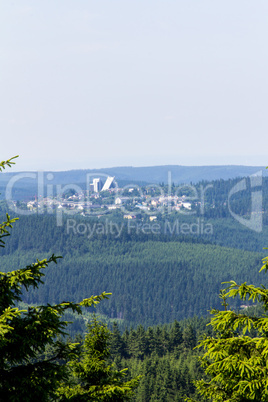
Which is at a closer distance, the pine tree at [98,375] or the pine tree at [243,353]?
the pine tree at [243,353]

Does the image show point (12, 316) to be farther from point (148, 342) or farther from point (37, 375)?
point (148, 342)

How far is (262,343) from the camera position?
51.1ft

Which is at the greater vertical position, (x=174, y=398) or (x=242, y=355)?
(x=242, y=355)

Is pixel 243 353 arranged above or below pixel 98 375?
above

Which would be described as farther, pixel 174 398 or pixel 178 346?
pixel 178 346

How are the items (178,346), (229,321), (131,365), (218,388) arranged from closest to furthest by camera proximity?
(229,321)
(218,388)
(131,365)
(178,346)

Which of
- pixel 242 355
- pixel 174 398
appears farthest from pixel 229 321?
pixel 174 398

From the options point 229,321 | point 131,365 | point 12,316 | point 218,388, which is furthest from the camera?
point 131,365

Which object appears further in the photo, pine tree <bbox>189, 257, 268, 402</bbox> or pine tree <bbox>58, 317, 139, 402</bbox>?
pine tree <bbox>58, 317, 139, 402</bbox>

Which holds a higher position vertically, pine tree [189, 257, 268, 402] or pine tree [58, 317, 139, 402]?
pine tree [189, 257, 268, 402]

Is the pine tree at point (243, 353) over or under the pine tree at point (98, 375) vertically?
over

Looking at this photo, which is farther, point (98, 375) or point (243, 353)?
point (98, 375)

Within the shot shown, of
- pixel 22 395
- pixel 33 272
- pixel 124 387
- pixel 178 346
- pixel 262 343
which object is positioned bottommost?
pixel 178 346

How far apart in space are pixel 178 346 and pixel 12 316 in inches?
4860
